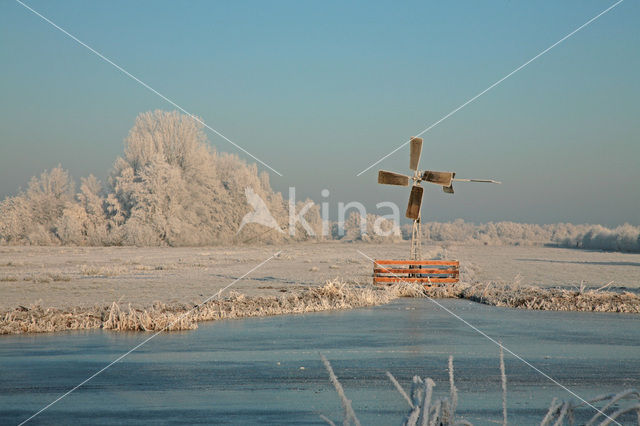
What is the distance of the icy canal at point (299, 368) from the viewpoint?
27.2 feet

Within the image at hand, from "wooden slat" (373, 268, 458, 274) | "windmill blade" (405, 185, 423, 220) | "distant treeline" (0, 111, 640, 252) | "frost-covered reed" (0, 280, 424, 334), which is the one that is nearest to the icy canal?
"frost-covered reed" (0, 280, 424, 334)

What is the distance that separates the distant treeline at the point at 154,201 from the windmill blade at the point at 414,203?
3953 centimetres

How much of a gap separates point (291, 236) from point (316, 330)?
62.0 m

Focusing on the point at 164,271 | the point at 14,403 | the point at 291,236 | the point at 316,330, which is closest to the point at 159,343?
the point at 316,330

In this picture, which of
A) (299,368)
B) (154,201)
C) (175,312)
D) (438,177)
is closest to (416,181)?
(438,177)

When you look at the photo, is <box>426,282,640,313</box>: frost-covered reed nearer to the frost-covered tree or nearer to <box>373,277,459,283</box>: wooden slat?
<box>373,277,459,283</box>: wooden slat

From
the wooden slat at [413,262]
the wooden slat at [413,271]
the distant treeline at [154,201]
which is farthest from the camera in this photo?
the distant treeline at [154,201]

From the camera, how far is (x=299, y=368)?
431 inches

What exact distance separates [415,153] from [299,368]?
1409 cm

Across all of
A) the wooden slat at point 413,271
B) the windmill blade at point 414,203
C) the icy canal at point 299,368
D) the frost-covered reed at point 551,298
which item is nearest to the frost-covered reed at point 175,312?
the icy canal at point 299,368

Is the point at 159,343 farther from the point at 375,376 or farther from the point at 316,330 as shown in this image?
the point at 375,376

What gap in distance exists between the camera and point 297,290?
75.0ft

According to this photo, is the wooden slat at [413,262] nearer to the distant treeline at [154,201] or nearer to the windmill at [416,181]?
the windmill at [416,181]

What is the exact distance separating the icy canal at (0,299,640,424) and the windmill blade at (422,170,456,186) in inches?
295
